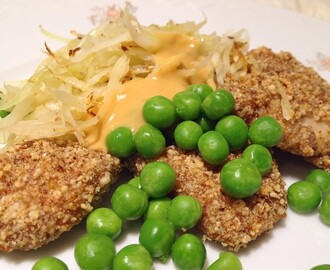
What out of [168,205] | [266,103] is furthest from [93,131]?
[266,103]

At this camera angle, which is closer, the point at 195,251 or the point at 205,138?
the point at 195,251

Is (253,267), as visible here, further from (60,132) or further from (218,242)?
(60,132)

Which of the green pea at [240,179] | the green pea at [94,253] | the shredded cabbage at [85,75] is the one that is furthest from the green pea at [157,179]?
the shredded cabbage at [85,75]

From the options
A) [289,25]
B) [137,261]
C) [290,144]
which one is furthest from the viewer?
[289,25]

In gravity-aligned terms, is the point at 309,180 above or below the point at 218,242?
below

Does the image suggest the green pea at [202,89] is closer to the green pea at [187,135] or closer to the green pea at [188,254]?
the green pea at [187,135]

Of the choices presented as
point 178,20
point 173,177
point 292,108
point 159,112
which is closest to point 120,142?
point 159,112

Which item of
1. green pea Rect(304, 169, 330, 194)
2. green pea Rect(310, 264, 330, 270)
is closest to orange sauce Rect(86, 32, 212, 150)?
green pea Rect(304, 169, 330, 194)

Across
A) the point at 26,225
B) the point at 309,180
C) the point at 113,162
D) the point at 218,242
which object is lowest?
the point at 309,180
